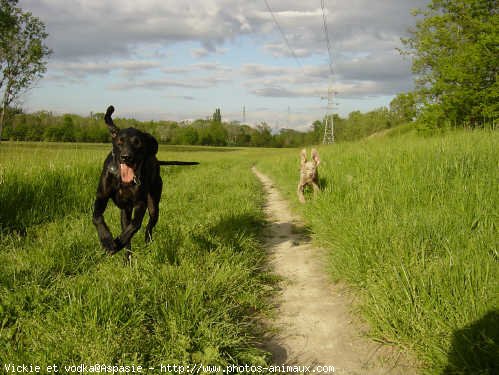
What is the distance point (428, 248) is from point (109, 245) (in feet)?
10.6

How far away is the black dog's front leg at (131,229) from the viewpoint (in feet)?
10.4

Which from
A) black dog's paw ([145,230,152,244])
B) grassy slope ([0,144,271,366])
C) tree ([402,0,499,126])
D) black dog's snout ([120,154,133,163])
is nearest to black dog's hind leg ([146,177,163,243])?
black dog's paw ([145,230,152,244])

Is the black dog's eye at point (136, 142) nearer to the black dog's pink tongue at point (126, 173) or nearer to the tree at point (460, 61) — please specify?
the black dog's pink tongue at point (126, 173)

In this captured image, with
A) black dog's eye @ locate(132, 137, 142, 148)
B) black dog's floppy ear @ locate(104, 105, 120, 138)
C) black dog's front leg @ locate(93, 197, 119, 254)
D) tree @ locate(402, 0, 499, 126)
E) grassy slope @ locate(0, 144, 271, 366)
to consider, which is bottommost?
grassy slope @ locate(0, 144, 271, 366)

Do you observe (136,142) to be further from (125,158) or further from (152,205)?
(152,205)

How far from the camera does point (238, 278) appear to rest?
10.3 ft

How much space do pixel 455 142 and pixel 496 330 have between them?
5859mm

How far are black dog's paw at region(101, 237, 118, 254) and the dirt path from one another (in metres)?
1.71

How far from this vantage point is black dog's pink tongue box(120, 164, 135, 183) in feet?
10.4

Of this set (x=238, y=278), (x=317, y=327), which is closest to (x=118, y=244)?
(x=238, y=278)

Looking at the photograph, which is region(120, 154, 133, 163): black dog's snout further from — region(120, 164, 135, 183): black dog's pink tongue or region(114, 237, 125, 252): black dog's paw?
region(114, 237, 125, 252): black dog's paw

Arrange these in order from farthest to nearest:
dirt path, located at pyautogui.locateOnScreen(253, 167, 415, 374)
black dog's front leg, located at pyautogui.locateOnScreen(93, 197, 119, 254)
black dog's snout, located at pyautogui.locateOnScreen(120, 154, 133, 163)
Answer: black dog's front leg, located at pyautogui.locateOnScreen(93, 197, 119, 254) < black dog's snout, located at pyautogui.locateOnScreen(120, 154, 133, 163) < dirt path, located at pyautogui.locateOnScreen(253, 167, 415, 374)

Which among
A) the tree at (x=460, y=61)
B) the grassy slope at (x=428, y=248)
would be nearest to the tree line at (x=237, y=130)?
the tree at (x=460, y=61)

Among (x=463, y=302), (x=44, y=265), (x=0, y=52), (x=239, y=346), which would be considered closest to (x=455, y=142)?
(x=463, y=302)
